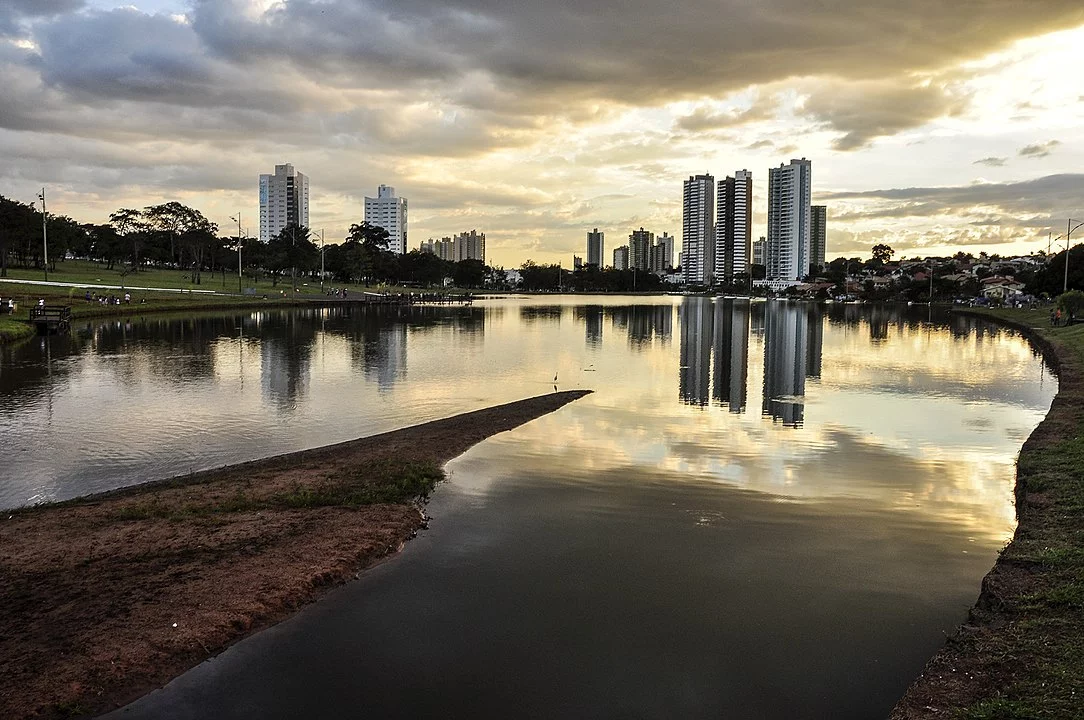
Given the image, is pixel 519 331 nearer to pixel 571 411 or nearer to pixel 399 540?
pixel 571 411

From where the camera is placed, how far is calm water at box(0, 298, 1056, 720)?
301 inches

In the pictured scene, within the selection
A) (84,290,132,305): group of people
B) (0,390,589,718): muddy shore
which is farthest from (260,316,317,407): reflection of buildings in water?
(84,290,132,305): group of people

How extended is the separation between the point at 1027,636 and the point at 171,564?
9.75 metres

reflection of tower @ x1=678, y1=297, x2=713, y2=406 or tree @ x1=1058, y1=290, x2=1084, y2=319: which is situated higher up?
tree @ x1=1058, y1=290, x2=1084, y2=319

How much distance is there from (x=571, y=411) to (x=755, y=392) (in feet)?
27.5

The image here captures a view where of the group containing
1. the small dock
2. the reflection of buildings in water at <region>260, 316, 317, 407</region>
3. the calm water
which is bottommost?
the calm water

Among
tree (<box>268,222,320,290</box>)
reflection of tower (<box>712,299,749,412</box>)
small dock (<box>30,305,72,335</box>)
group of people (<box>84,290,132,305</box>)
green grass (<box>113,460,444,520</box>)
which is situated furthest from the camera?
tree (<box>268,222,320,290</box>)

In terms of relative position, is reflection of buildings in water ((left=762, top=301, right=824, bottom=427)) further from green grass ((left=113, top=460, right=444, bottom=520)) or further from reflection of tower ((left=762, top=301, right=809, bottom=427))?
green grass ((left=113, top=460, right=444, bottom=520))

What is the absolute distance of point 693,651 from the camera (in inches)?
325

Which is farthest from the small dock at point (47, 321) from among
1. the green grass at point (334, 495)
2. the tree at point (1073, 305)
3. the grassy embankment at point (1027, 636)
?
the tree at point (1073, 305)

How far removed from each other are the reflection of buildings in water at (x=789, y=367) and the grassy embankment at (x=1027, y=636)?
10.4 metres

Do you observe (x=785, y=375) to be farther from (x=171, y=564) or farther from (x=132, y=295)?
(x=132, y=295)

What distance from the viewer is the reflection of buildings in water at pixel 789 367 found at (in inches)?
954

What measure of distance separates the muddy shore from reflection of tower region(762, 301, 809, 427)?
1293cm
